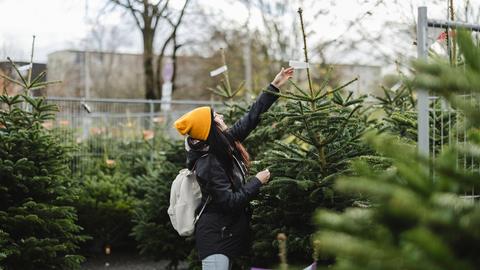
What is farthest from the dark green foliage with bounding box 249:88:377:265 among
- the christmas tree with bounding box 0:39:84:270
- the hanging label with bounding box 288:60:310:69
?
the christmas tree with bounding box 0:39:84:270

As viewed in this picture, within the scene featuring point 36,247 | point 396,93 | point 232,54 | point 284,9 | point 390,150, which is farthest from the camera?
point 232,54

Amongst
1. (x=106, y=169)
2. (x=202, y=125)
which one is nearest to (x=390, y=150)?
(x=202, y=125)

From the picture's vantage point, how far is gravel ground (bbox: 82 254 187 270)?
401 inches

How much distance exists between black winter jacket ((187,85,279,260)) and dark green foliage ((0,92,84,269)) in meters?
2.48

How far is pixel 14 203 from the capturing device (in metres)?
6.98

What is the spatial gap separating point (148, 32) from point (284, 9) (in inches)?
167

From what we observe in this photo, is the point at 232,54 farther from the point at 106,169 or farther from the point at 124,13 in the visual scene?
the point at 106,169

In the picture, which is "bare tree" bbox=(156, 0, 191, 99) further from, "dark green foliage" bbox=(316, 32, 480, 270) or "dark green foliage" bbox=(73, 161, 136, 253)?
"dark green foliage" bbox=(316, 32, 480, 270)

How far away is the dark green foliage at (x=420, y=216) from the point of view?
1.92 meters

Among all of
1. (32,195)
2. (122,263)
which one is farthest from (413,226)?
(122,263)

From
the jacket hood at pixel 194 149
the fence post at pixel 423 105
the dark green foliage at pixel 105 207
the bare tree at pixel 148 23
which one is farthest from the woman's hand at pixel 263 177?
the bare tree at pixel 148 23

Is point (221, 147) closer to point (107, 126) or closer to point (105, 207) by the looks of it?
point (105, 207)

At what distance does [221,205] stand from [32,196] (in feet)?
10.0

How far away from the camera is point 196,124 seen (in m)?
4.86
